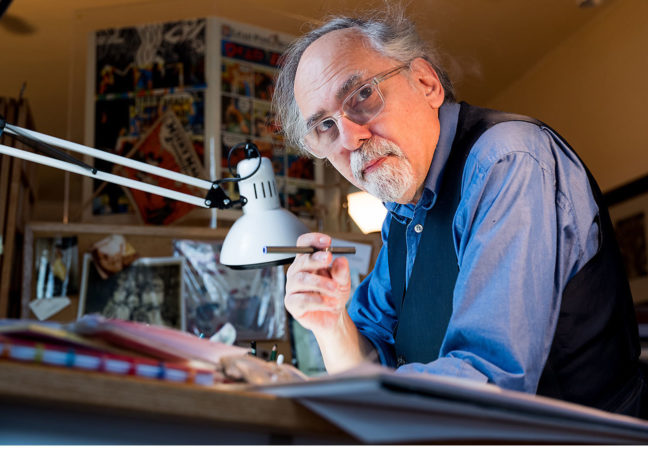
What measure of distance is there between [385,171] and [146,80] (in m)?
2.47

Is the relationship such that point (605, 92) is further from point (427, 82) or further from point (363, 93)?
point (363, 93)

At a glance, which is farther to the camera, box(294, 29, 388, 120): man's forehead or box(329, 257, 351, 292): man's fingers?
box(294, 29, 388, 120): man's forehead

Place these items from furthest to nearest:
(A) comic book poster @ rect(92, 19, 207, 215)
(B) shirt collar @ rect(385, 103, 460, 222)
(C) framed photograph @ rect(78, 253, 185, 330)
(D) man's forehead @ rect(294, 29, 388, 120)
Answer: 1. (A) comic book poster @ rect(92, 19, 207, 215)
2. (C) framed photograph @ rect(78, 253, 185, 330)
3. (D) man's forehead @ rect(294, 29, 388, 120)
4. (B) shirt collar @ rect(385, 103, 460, 222)

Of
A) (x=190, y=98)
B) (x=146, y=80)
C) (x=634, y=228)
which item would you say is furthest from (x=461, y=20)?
(x=146, y=80)

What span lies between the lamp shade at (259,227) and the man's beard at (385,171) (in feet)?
0.58

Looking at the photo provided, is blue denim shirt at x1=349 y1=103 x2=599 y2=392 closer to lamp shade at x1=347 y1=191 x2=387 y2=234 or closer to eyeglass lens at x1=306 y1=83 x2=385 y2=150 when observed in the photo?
eyeglass lens at x1=306 y1=83 x2=385 y2=150

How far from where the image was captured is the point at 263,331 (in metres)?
2.50

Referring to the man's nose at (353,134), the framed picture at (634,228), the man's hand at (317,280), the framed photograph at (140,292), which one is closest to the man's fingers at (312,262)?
the man's hand at (317,280)

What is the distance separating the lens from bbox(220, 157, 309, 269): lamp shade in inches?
46.3

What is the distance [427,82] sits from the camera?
1.43 metres

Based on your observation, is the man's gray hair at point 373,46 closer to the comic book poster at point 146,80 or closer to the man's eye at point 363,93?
the man's eye at point 363,93

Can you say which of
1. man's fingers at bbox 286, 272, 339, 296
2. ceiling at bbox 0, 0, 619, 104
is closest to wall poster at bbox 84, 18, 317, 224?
ceiling at bbox 0, 0, 619, 104

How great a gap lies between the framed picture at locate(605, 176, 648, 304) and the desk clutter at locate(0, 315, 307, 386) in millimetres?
3198

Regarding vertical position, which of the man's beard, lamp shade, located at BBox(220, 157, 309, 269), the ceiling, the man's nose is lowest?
lamp shade, located at BBox(220, 157, 309, 269)
